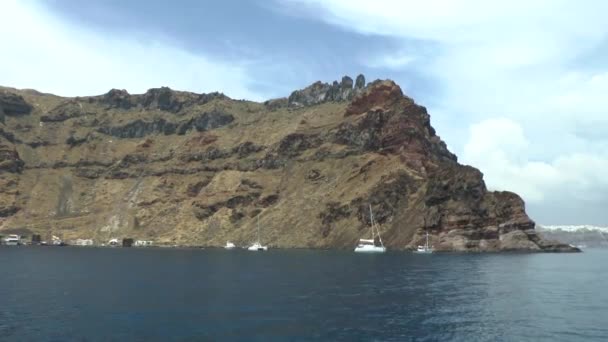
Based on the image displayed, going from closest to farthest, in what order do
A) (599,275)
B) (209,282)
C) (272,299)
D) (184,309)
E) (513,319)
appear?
1. (513,319)
2. (184,309)
3. (272,299)
4. (209,282)
5. (599,275)

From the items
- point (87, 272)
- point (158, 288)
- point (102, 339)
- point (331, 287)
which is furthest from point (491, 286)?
point (87, 272)

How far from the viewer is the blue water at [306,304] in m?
64.1

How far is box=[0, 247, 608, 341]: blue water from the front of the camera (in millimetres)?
64125

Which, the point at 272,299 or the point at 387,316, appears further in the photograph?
the point at 272,299

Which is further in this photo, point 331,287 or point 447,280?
point 447,280

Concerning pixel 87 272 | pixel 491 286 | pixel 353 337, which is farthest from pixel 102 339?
pixel 87 272

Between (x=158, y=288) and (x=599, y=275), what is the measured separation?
101 m

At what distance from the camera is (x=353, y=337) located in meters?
61.7

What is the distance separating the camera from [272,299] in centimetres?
8856

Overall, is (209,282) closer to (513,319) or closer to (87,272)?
(87,272)

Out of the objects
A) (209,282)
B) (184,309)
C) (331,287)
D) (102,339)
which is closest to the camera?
(102,339)

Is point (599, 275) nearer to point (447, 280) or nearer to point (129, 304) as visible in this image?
point (447, 280)

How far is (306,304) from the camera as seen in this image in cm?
8312

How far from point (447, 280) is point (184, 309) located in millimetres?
57756
